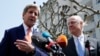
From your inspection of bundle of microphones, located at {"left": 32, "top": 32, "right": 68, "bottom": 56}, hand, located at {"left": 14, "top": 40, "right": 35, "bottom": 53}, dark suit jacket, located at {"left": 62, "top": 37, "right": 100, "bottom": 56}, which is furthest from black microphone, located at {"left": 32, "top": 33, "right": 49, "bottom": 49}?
dark suit jacket, located at {"left": 62, "top": 37, "right": 100, "bottom": 56}

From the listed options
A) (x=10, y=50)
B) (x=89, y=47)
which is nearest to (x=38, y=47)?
(x=10, y=50)

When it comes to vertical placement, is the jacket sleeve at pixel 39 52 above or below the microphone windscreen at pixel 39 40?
below

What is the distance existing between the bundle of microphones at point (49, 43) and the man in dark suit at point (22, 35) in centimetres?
6

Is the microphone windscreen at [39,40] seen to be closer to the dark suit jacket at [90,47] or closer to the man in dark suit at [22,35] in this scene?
the man in dark suit at [22,35]

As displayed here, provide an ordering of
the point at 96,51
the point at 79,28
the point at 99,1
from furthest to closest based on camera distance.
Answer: the point at 99,1 → the point at 79,28 → the point at 96,51

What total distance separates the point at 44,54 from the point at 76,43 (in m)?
1.27

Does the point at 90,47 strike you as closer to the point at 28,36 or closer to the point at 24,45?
the point at 28,36

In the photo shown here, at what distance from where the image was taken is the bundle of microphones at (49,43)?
3.71m

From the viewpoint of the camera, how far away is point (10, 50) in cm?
420

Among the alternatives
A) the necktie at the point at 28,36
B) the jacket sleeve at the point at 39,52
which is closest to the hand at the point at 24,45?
the jacket sleeve at the point at 39,52

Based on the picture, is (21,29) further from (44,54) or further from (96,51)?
(96,51)

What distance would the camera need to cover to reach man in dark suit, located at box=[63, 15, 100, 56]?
4.87m

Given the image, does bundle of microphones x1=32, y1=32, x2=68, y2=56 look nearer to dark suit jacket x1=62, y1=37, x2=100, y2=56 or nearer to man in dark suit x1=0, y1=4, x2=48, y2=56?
man in dark suit x1=0, y1=4, x2=48, y2=56

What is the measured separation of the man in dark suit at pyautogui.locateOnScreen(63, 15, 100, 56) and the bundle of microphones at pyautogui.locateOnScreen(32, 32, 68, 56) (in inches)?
38.4
